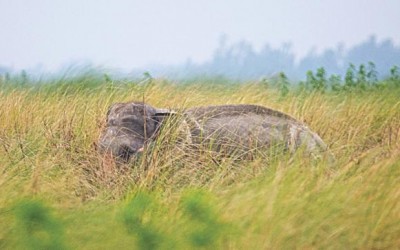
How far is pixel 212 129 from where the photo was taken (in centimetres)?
743

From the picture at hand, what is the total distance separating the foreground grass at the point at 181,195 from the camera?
4254mm

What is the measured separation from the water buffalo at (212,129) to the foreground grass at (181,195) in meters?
0.15

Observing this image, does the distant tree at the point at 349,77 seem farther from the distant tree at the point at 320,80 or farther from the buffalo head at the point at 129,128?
the buffalo head at the point at 129,128

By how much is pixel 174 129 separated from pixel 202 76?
558cm

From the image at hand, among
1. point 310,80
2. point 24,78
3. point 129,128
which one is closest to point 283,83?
point 310,80

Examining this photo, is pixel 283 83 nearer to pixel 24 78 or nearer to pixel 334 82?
pixel 334 82

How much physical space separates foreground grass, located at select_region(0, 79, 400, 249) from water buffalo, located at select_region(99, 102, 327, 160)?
15cm

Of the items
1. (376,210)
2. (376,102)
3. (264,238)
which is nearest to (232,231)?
(264,238)

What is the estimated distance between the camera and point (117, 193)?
6168mm

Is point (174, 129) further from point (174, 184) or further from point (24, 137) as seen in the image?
point (24, 137)

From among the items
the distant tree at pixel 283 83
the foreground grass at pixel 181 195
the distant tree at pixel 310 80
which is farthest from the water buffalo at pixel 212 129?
the distant tree at pixel 310 80

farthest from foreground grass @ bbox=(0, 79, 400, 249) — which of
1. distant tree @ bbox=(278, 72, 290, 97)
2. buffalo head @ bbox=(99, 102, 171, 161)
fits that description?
distant tree @ bbox=(278, 72, 290, 97)

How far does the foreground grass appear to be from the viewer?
425cm

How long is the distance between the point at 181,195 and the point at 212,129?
7.78ft
